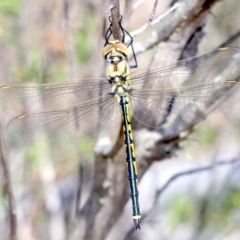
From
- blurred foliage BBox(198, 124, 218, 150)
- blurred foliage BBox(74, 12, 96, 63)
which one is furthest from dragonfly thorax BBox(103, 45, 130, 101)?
blurred foliage BBox(198, 124, 218, 150)

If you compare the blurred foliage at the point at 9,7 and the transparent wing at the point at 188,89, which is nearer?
the transparent wing at the point at 188,89

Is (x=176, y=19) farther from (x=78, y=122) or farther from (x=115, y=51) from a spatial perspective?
(x=78, y=122)

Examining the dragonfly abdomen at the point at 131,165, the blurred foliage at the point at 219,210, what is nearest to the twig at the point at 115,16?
the dragonfly abdomen at the point at 131,165

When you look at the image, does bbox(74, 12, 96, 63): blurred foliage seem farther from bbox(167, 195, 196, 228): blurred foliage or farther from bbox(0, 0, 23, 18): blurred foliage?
bbox(167, 195, 196, 228): blurred foliage

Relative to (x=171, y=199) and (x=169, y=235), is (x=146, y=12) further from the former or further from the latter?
(x=169, y=235)

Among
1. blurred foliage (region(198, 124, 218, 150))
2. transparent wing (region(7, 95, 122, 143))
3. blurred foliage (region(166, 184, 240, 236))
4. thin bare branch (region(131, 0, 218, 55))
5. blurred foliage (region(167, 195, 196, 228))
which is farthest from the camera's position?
blurred foliage (region(167, 195, 196, 228))

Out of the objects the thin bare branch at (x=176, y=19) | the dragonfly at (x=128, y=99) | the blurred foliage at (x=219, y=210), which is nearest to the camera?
the thin bare branch at (x=176, y=19)

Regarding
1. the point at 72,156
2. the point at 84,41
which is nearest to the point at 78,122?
the point at 72,156

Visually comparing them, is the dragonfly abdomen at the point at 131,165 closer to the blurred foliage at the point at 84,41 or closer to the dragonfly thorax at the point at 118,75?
the dragonfly thorax at the point at 118,75

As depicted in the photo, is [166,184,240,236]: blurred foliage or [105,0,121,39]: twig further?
[166,184,240,236]: blurred foliage
